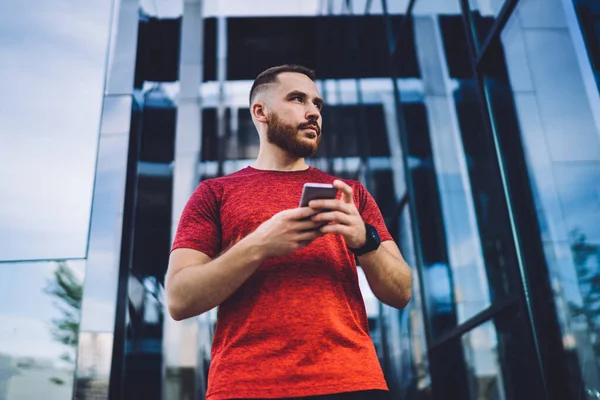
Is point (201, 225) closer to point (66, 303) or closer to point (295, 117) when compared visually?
point (295, 117)

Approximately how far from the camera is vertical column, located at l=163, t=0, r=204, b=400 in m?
6.49

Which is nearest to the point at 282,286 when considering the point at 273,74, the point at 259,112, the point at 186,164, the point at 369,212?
the point at 369,212

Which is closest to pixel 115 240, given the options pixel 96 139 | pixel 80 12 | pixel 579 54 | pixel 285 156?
pixel 96 139

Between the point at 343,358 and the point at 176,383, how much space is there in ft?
18.8

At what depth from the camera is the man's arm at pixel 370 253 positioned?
53.2 inches

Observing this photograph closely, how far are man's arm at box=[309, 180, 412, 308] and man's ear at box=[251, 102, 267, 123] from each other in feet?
2.09

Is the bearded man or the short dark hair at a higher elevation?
the short dark hair

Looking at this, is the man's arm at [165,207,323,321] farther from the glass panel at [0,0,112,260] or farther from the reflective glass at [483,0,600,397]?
the glass panel at [0,0,112,260]

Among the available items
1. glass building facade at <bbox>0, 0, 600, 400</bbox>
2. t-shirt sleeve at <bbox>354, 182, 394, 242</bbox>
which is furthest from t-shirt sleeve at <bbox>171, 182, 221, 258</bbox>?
glass building facade at <bbox>0, 0, 600, 400</bbox>

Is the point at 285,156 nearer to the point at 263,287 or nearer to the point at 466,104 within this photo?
the point at 263,287

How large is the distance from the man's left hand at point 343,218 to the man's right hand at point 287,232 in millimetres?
23

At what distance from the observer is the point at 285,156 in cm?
184

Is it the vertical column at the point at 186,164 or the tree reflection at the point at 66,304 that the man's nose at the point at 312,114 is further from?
the vertical column at the point at 186,164

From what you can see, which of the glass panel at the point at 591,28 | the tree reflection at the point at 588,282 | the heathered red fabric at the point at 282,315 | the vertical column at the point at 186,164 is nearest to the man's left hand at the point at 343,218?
the heathered red fabric at the point at 282,315
